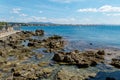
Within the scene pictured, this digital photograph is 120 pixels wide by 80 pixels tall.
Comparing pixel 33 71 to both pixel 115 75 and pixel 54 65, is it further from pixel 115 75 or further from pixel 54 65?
pixel 115 75

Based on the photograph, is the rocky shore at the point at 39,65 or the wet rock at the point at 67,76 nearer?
the wet rock at the point at 67,76

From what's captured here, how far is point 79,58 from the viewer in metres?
60.6

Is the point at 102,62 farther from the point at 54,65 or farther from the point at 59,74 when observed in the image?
the point at 59,74

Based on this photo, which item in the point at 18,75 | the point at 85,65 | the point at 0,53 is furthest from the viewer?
the point at 0,53

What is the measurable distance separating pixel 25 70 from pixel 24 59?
12549 mm

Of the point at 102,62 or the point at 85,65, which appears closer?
the point at 85,65

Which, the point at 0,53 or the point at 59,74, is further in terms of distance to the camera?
the point at 0,53

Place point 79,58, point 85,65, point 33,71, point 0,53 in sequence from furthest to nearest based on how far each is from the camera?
point 0,53, point 79,58, point 85,65, point 33,71

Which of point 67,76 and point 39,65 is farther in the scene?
point 39,65

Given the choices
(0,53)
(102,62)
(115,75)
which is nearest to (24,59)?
(0,53)

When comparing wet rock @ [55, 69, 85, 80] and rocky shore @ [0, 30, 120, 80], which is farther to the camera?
rocky shore @ [0, 30, 120, 80]

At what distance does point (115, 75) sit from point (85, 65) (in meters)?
8.89

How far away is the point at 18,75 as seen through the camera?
150 feet

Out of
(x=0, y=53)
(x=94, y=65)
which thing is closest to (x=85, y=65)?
(x=94, y=65)
